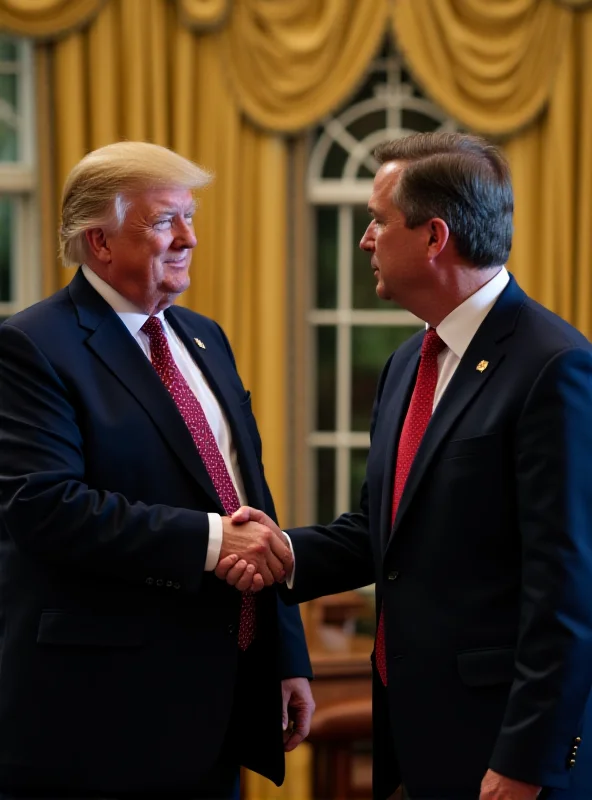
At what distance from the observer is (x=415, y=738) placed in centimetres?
201

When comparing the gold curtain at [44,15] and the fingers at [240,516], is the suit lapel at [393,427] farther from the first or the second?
the gold curtain at [44,15]

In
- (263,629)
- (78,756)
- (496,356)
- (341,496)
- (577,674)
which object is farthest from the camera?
(341,496)

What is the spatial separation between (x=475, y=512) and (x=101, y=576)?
2.38 feet

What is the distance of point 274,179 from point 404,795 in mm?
2957

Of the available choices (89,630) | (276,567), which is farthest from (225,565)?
(89,630)

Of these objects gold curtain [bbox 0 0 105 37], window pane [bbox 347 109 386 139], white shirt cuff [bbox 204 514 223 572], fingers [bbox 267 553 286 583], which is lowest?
fingers [bbox 267 553 286 583]

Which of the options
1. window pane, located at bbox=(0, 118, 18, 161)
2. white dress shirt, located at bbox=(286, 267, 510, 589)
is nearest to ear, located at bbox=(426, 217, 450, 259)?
white dress shirt, located at bbox=(286, 267, 510, 589)

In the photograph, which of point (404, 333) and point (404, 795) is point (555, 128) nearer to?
point (404, 333)

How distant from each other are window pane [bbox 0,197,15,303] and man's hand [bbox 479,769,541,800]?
357cm

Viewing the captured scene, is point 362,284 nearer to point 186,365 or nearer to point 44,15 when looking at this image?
point 44,15

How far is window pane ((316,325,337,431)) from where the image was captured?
16.2 ft

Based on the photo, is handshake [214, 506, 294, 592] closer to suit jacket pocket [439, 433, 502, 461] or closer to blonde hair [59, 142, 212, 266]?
suit jacket pocket [439, 433, 502, 461]

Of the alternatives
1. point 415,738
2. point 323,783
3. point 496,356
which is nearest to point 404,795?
point 415,738

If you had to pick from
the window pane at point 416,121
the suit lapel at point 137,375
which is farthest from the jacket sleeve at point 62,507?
the window pane at point 416,121
